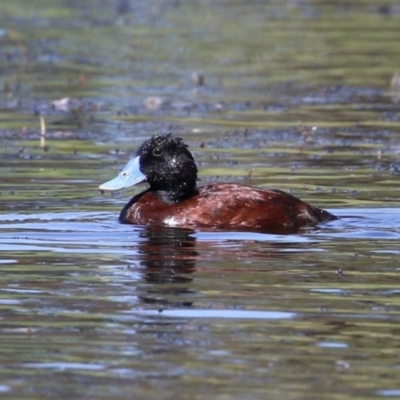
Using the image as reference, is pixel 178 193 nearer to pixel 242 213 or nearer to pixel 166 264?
pixel 242 213

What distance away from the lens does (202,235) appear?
9.62 meters

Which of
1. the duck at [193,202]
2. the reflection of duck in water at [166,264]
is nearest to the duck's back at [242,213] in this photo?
the duck at [193,202]

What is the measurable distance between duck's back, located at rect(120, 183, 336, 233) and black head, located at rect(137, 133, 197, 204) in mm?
229

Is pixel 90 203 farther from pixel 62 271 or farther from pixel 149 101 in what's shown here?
pixel 149 101

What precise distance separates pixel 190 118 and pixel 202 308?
376 inches

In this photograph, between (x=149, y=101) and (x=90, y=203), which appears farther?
(x=149, y=101)

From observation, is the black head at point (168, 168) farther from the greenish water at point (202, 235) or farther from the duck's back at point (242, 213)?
the greenish water at point (202, 235)

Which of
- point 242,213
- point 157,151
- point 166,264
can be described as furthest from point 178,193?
point 166,264

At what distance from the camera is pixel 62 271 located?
8281mm

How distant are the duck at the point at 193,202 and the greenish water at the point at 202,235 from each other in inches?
8.7

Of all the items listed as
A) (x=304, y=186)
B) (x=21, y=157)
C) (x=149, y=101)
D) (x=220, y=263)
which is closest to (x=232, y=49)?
(x=149, y=101)

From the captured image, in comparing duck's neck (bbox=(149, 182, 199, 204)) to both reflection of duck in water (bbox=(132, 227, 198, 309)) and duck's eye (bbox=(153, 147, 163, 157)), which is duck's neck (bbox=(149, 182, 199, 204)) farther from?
reflection of duck in water (bbox=(132, 227, 198, 309))

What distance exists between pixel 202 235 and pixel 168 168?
0.89 meters

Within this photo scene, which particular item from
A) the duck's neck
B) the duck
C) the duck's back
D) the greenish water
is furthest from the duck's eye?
the greenish water
